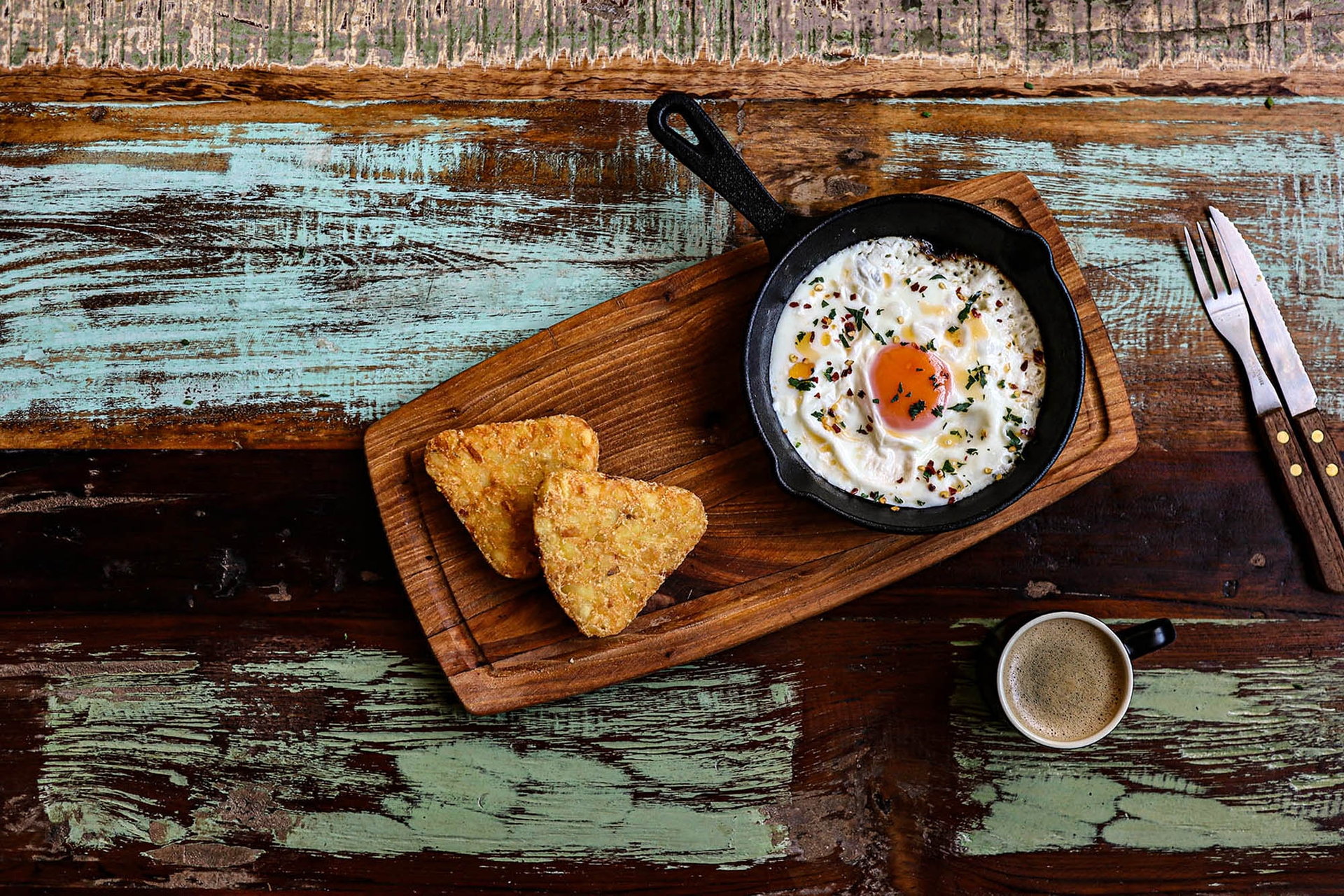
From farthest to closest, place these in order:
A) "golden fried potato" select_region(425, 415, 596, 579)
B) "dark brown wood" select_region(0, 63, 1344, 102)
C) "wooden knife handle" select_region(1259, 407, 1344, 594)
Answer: "dark brown wood" select_region(0, 63, 1344, 102) < "wooden knife handle" select_region(1259, 407, 1344, 594) < "golden fried potato" select_region(425, 415, 596, 579)

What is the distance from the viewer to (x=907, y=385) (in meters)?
Result: 2.43

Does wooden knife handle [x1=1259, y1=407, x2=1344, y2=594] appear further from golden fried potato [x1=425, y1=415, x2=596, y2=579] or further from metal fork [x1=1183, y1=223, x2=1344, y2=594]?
golden fried potato [x1=425, y1=415, x2=596, y2=579]

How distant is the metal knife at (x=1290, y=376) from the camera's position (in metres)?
2.70

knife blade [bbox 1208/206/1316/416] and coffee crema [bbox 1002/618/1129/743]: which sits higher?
knife blade [bbox 1208/206/1316/416]

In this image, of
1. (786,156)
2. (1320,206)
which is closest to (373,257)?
(786,156)

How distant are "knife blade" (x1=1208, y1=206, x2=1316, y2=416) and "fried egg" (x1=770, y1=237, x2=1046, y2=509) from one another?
82 cm

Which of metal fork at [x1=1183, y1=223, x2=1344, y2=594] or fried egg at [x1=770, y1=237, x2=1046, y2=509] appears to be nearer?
fried egg at [x1=770, y1=237, x2=1046, y2=509]

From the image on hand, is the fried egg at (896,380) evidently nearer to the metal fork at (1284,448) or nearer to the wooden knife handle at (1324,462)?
the metal fork at (1284,448)

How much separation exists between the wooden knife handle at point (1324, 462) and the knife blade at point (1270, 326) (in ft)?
0.15

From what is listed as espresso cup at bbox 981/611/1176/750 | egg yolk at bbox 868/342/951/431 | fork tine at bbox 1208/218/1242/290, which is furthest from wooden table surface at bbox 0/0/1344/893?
egg yolk at bbox 868/342/951/431

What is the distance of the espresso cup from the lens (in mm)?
2438

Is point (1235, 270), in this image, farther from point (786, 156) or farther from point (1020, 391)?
point (786, 156)

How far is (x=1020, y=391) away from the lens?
2.49 m

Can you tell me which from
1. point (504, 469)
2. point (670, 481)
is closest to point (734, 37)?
point (670, 481)
